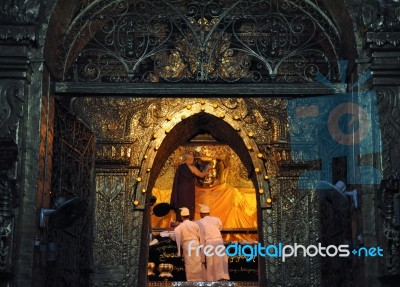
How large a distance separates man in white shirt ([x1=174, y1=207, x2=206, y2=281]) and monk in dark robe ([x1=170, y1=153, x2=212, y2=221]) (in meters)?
1.44

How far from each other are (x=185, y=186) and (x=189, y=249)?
228cm

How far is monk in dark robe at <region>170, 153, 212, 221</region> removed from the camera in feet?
51.3

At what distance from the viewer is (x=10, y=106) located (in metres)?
8.70

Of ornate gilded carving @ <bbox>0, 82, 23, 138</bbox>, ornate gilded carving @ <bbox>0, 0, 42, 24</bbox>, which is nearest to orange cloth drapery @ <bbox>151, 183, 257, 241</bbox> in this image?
ornate gilded carving @ <bbox>0, 82, 23, 138</bbox>

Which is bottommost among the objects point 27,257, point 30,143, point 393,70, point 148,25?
point 27,257

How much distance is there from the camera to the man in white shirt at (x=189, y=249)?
45.2 ft

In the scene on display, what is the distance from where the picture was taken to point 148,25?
988 cm

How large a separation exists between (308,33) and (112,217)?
16.1ft

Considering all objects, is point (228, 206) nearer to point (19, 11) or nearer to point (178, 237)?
point (178, 237)

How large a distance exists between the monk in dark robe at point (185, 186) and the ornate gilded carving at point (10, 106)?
7090 millimetres

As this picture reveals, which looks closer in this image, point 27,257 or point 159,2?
point 27,257

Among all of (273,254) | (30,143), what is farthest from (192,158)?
(30,143)

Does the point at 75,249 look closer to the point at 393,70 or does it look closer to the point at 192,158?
the point at 393,70

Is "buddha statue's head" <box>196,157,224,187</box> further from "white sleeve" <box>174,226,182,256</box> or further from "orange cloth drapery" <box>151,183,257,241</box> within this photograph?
"white sleeve" <box>174,226,182,256</box>
